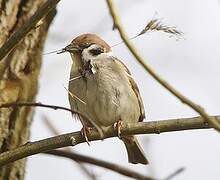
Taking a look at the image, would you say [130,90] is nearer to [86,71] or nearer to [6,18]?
[86,71]

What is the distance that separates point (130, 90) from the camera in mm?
3977

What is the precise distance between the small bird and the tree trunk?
0.22 metres

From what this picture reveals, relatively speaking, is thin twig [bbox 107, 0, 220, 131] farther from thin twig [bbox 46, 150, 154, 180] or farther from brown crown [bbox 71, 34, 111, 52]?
brown crown [bbox 71, 34, 111, 52]

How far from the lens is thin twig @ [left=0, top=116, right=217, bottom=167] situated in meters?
2.51

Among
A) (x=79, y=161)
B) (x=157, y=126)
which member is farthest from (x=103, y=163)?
(x=157, y=126)

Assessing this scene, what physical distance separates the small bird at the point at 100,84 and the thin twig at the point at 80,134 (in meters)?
0.98

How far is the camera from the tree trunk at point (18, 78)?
11.9 feet

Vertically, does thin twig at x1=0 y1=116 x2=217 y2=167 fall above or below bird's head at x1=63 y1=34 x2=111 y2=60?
below

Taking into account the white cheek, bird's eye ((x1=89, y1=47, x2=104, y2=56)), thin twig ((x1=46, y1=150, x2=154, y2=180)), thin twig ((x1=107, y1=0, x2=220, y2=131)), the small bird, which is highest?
bird's eye ((x1=89, y1=47, x2=104, y2=56))

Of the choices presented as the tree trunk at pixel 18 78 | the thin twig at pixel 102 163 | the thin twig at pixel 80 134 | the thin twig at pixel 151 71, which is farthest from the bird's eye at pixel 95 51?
the thin twig at pixel 151 71

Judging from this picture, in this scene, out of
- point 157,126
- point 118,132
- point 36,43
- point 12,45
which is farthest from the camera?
point 36,43

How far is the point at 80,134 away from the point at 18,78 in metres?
1.02

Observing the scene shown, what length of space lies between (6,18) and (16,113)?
54 centimetres

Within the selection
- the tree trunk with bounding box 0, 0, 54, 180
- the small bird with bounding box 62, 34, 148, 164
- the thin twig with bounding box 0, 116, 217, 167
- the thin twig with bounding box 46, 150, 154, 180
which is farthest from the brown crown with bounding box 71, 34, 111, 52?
the thin twig with bounding box 0, 116, 217, 167
